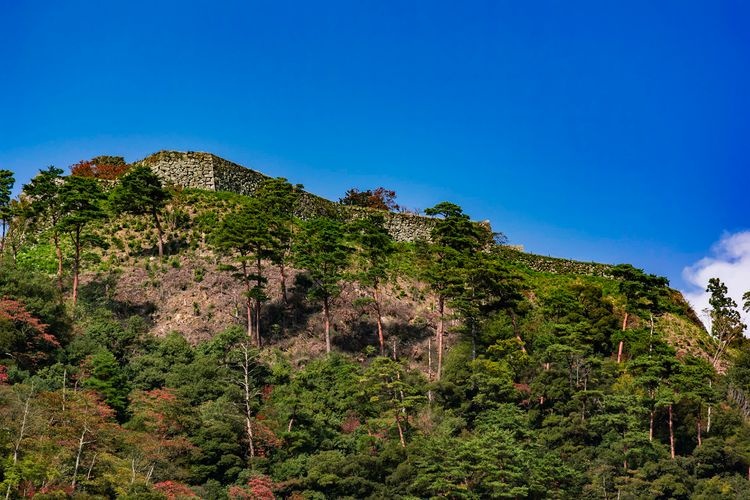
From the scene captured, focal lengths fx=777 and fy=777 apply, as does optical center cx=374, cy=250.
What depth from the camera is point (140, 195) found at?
54.9 metres

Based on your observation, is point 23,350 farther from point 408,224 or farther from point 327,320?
point 408,224

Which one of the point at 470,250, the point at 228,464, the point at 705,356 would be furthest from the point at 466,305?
Result: the point at 705,356

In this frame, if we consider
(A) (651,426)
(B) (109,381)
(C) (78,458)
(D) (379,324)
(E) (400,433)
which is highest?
(D) (379,324)

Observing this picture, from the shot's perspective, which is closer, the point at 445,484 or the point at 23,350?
the point at 445,484

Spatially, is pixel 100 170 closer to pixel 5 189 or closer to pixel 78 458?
pixel 5 189

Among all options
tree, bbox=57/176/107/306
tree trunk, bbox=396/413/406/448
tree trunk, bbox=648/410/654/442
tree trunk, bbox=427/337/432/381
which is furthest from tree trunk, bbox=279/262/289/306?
tree trunk, bbox=648/410/654/442

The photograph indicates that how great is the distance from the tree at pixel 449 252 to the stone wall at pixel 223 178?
17.3 m

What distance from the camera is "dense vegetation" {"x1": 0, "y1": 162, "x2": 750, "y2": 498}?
3516 centimetres

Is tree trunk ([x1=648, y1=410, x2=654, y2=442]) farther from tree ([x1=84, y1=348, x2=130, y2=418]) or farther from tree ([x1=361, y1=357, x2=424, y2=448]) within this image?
tree ([x1=84, y1=348, x2=130, y2=418])

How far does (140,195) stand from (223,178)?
13518 mm

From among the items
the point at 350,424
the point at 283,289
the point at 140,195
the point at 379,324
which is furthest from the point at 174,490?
the point at 140,195

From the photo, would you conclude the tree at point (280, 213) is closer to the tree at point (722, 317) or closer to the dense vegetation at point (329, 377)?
the dense vegetation at point (329, 377)

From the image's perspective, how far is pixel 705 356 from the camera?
61750 mm

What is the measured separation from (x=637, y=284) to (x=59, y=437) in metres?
38.3
